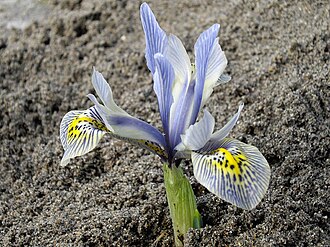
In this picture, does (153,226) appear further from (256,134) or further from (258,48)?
(258,48)

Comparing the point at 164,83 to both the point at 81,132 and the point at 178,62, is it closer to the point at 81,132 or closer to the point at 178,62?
the point at 178,62

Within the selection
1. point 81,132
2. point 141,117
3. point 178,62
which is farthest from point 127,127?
point 141,117

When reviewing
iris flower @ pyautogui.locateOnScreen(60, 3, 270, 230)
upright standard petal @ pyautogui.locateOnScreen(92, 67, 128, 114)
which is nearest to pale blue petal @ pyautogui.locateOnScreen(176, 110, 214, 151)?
iris flower @ pyautogui.locateOnScreen(60, 3, 270, 230)

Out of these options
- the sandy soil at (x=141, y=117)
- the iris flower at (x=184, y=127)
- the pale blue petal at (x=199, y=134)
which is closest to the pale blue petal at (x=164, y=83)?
the iris flower at (x=184, y=127)

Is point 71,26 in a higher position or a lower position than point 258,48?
higher

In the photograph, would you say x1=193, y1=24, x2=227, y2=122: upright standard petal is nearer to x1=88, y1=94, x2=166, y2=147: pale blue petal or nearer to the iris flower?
the iris flower

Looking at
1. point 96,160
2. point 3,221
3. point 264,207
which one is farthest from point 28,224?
point 264,207
